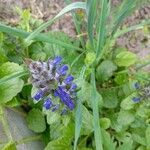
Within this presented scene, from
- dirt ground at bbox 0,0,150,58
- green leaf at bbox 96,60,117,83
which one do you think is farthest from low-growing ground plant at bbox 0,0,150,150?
dirt ground at bbox 0,0,150,58

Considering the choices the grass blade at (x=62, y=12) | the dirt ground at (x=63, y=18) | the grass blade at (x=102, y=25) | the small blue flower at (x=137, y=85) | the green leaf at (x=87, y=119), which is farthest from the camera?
the dirt ground at (x=63, y=18)

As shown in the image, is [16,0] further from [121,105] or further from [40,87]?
[40,87]

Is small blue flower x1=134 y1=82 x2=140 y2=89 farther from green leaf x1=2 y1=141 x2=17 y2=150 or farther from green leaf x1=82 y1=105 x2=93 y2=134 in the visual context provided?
green leaf x1=2 y1=141 x2=17 y2=150

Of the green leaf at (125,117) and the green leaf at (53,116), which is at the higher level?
the green leaf at (53,116)

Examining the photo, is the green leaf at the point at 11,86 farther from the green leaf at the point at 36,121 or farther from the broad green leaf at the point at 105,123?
the broad green leaf at the point at 105,123

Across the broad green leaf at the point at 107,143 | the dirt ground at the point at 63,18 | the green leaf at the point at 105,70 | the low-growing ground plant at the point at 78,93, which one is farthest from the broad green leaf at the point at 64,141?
the dirt ground at the point at 63,18

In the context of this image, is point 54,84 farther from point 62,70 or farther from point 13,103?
point 13,103
